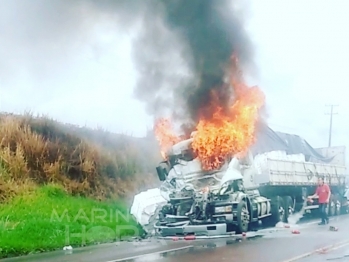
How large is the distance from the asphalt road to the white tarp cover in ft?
5.29

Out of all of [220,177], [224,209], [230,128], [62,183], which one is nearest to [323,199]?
[230,128]

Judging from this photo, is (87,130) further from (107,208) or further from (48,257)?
(48,257)

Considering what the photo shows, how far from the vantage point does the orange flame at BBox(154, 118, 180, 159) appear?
1747 cm

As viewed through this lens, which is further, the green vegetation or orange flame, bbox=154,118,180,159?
orange flame, bbox=154,118,180,159

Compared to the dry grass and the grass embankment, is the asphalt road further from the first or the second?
the dry grass

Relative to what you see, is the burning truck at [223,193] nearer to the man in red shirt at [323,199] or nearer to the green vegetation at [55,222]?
the man in red shirt at [323,199]

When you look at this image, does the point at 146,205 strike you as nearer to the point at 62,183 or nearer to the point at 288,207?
the point at 62,183

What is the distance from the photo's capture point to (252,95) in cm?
1750

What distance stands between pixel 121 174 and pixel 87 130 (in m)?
2.77

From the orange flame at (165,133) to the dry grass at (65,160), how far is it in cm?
352

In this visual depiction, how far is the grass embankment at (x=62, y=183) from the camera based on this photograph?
13.9 m

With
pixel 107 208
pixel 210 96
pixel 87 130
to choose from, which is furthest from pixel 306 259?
pixel 87 130

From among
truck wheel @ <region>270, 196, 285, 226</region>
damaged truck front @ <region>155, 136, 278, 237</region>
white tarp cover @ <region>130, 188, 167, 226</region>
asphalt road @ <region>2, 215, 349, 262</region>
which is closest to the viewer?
asphalt road @ <region>2, 215, 349, 262</region>

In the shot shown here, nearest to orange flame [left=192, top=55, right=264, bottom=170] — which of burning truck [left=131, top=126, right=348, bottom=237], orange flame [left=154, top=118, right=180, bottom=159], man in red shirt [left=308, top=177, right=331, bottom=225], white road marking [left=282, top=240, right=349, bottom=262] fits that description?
burning truck [left=131, top=126, right=348, bottom=237]
